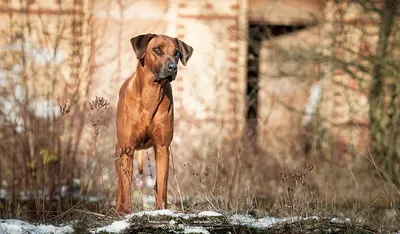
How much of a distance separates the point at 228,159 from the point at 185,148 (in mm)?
866

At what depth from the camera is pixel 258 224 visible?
209 inches

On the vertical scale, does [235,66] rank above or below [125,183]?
above

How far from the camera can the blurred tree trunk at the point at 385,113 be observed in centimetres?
1127

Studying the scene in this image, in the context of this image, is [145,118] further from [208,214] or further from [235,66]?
[235,66]

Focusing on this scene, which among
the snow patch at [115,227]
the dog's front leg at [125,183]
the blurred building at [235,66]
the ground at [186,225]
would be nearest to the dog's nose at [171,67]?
the dog's front leg at [125,183]

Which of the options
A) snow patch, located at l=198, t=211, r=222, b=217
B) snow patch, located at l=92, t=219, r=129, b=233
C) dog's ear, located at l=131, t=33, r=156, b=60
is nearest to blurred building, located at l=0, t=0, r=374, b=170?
dog's ear, located at l=131, t=33, r=156, b=60

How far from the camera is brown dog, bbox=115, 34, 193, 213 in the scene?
5.56 meters

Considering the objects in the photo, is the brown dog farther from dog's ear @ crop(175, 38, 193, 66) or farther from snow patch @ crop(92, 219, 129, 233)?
snow patch @ crop(92, 219, 129, 233)

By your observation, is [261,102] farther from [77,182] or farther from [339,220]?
[339,220]

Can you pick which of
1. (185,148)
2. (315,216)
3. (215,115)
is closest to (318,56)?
(215,115)

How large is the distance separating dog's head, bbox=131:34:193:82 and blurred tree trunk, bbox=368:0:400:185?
628 cm

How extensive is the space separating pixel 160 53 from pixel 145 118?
0.57m

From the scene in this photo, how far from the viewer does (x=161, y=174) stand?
5676 millimetres

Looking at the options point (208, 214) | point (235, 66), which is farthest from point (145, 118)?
point (235, 66)
